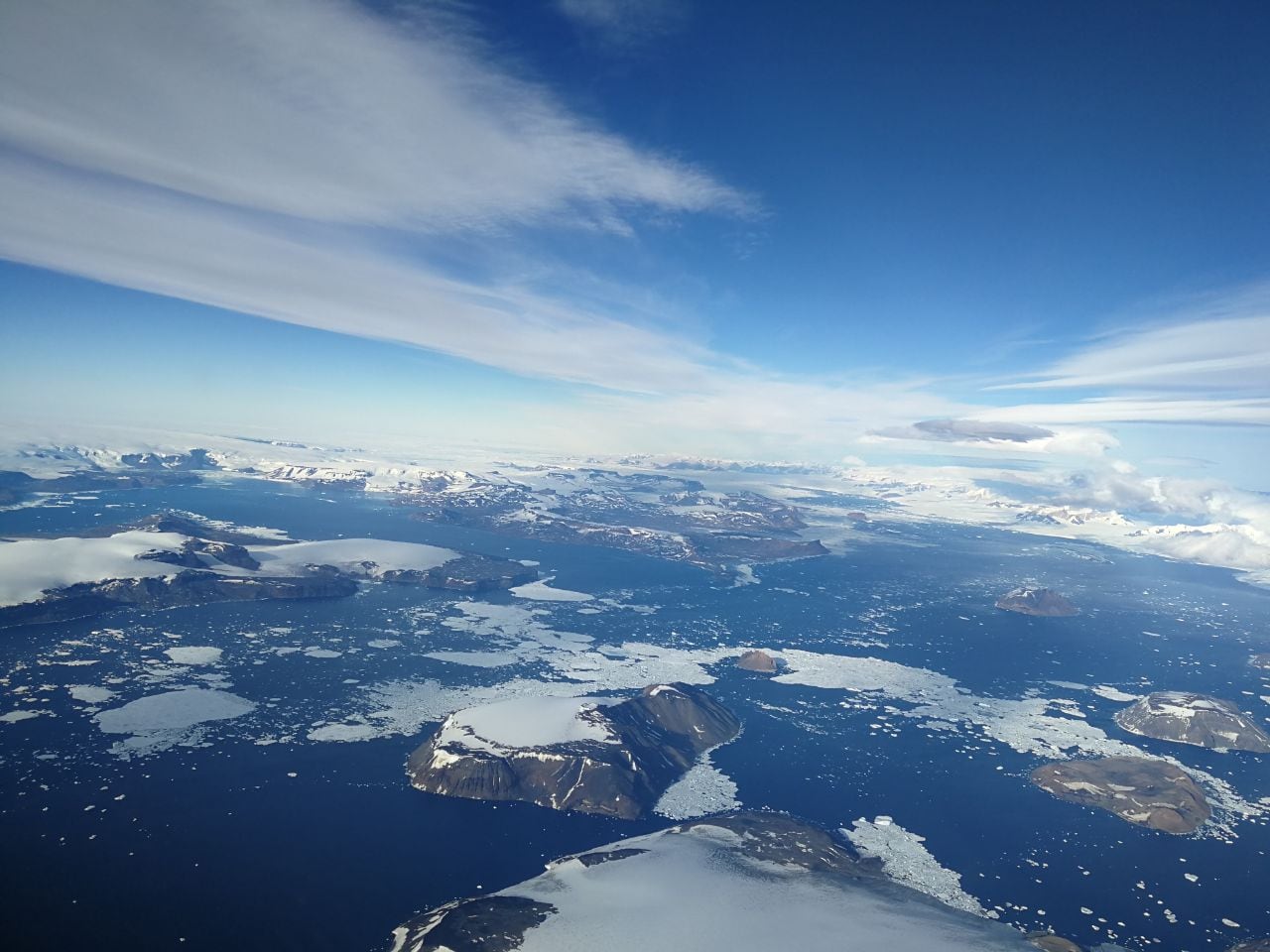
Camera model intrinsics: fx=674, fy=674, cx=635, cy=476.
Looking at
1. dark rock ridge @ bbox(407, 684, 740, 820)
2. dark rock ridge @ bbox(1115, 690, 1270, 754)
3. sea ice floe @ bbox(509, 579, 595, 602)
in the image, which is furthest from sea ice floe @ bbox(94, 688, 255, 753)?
dark rock ridge @ bbox(1115, 690, 1270, 754)

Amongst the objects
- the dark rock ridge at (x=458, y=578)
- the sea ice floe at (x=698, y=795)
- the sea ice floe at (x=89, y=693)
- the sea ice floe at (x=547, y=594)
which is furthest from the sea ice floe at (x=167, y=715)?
the sea ice floe at (x=547, y=594)

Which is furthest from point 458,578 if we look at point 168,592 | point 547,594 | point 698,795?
point 698,795

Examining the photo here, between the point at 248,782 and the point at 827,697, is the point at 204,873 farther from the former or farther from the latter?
the point at 827,697

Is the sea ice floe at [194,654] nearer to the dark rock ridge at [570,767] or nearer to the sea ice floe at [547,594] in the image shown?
the dark rock ridge at [570,767]

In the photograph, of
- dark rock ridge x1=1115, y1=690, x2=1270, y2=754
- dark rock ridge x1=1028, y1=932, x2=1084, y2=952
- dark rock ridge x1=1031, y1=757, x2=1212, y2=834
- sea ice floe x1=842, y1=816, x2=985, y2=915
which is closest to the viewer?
→ dark rock ridge x1=1028, y1=932, x2=1084, y2=952

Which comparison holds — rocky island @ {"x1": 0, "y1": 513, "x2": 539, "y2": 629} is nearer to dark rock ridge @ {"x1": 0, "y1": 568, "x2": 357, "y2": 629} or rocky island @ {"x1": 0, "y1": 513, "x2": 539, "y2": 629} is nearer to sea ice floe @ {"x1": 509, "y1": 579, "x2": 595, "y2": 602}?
dark rock ridge @ {"x1": 0, "y1": 568, "x2": 357, "y2": 629}

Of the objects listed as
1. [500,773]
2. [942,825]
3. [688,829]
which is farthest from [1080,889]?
[500,773]

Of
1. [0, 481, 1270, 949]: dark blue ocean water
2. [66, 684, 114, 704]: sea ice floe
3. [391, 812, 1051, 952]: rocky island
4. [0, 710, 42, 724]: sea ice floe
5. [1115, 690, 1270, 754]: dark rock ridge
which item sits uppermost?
[1115, 690, 1270, 754]: dark rock ridge
